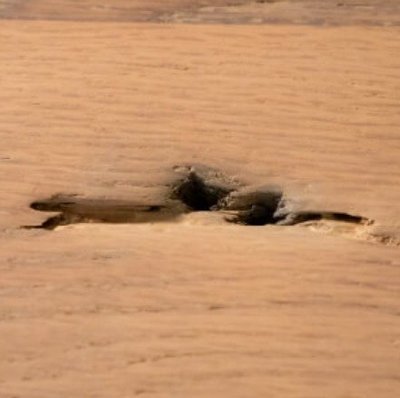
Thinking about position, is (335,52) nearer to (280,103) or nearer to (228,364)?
(280,103)

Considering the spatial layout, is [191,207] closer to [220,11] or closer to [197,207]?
[197,207]

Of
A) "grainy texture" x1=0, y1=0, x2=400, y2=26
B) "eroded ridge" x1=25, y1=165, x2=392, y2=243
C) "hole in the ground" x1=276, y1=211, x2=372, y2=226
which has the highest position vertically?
"grainy texture" x1=0, y1=0, x2=400, y2=26

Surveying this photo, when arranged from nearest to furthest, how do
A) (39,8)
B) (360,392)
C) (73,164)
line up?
1. (360,392)
2. (73,164)
3. (39,8)

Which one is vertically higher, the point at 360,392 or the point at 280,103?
the point at 280,103

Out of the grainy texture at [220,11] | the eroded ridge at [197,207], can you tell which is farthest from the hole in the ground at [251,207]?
the grainy texture at [220,11]

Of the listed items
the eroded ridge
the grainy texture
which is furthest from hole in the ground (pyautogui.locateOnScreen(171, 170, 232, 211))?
the grainy texture

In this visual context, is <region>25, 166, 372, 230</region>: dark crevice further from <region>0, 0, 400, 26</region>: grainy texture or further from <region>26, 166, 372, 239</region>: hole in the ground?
<region>0, 0, 400, 26</region>: grainy texture

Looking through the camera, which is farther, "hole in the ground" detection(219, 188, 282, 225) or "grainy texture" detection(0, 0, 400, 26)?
"grainy texture" detection(0, 0, 400, 26)

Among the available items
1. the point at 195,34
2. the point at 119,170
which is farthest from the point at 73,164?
the point at 195,34
